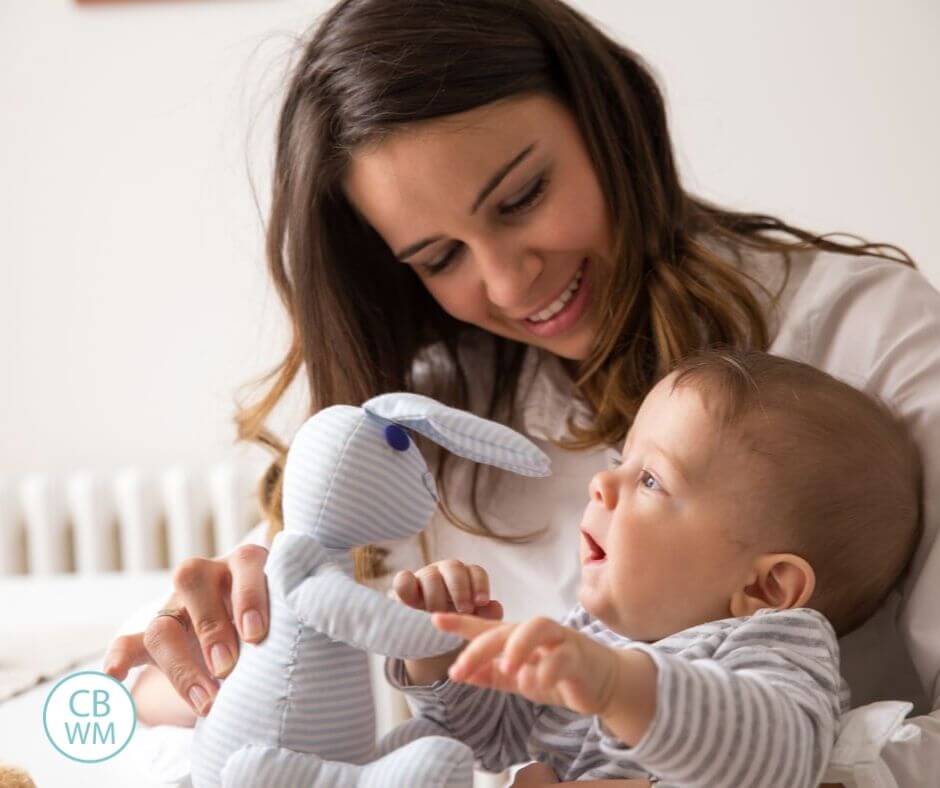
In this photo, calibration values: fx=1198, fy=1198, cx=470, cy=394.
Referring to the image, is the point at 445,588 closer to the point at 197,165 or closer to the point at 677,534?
the point at 677,534

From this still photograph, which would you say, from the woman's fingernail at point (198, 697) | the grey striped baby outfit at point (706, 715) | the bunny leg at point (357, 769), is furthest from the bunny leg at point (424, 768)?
the woman's fingernail at point (198, 697)

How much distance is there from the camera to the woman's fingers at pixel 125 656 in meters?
0.92

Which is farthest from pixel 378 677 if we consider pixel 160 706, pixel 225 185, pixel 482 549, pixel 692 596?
pixel 225 185

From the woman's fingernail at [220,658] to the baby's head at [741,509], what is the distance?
0.26 meters

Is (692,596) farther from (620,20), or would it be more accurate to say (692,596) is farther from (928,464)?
(620,20)

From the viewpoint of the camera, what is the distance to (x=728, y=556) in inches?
33.3

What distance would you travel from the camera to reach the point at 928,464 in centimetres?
97

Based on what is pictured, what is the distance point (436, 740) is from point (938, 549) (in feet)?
1.49

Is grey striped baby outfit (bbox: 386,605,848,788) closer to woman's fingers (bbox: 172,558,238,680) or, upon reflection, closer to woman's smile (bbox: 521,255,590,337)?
woman's fingers (bbox: 172,558,238,680)

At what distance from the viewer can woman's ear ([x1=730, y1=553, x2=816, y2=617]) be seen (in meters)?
0.84

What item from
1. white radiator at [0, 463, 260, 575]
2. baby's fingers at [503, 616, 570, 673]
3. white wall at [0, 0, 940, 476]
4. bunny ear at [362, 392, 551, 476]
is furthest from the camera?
white radiator at [0, 463, 260, 575]

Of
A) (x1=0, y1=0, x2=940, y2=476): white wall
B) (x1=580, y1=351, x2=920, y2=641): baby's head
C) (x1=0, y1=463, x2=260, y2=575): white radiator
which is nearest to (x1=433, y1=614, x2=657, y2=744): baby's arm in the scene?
(x1=580, y1=351, x2=920, y2=641): baby's head

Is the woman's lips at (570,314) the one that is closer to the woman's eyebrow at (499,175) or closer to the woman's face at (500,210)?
the woman's face at (500,210)

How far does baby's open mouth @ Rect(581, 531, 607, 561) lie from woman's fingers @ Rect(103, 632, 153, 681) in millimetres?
356
